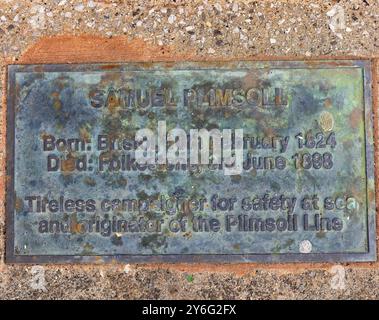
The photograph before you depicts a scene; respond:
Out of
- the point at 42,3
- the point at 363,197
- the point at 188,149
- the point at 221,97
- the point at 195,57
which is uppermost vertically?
the point at 42,3

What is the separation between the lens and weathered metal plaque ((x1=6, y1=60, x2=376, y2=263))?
7.63 ft

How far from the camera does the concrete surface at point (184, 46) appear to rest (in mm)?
2354

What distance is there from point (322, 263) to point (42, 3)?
178cm

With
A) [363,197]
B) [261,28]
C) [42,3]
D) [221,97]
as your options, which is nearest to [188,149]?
[221,97]

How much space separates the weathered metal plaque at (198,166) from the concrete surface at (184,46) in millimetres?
66

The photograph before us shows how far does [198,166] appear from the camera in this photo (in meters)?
2.34

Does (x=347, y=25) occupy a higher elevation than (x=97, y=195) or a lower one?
higher

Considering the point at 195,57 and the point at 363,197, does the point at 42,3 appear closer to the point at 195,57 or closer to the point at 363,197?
the point at 195,57

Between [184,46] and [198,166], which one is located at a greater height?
[184,46]

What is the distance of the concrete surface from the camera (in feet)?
7.72

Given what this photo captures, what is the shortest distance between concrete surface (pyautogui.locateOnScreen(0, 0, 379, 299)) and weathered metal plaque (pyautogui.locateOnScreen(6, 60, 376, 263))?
0.07m

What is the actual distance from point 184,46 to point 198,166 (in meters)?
0.57

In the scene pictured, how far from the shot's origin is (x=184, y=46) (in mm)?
2402

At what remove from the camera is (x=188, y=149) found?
7.68 feet
